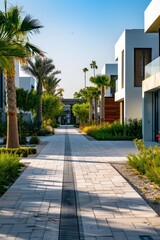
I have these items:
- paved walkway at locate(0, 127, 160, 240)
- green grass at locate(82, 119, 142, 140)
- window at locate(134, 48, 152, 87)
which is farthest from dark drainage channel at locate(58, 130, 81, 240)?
window at locate(134, 48, 152, 87)

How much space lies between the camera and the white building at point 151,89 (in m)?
21.6

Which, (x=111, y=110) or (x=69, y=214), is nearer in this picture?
(x=69, y=214)

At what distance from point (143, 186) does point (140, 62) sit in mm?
22836

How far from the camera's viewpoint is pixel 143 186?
344 inches

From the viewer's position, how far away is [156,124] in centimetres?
2502

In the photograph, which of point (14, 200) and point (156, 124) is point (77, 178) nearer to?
point (14, 200)

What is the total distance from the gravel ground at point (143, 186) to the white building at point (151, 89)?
1070cm

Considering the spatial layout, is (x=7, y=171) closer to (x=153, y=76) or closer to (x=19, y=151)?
(x=19, y=151)

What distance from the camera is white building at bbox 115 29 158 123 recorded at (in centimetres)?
3011

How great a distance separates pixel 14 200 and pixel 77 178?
284 cm

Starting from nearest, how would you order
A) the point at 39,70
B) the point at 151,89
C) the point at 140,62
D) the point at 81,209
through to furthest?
the point at 81,209 < the point at 151,89 < the point at 140,62 < the point at 39,70

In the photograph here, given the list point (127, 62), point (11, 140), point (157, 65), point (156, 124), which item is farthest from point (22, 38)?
point (127, 62)

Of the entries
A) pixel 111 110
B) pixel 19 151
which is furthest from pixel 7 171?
pixel 111 110

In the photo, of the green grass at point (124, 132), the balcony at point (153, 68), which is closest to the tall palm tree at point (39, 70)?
the green grass at point (124, 132)
